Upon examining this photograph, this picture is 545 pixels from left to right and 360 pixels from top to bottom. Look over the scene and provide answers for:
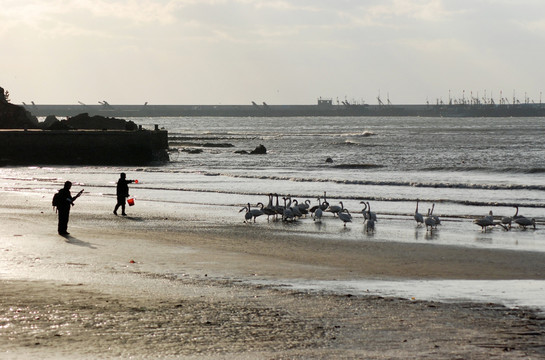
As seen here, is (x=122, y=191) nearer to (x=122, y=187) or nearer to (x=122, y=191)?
(x=122, y=191)

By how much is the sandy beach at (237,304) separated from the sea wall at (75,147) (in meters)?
38.3

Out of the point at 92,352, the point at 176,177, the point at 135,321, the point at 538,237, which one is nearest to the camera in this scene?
the point at 92,352

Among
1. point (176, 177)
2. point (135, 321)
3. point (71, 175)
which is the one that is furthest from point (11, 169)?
point (135, 321)

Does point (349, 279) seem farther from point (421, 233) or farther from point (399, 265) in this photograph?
point (421, 233)

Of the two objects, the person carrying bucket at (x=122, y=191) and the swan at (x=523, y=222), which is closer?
the swan at (x=523, y=222)

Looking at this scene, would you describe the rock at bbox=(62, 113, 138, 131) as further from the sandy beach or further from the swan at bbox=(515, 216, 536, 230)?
the sandy beach

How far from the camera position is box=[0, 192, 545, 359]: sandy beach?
31.9 ft

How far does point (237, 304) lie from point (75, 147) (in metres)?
47.1

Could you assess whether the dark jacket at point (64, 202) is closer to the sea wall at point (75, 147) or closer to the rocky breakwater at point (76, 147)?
the rocky breakwater at point (76, 147)

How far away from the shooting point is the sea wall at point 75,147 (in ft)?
184

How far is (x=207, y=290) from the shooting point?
1287 centimetres

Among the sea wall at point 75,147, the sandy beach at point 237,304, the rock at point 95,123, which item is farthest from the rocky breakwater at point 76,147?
the sandy beach at point 237,304

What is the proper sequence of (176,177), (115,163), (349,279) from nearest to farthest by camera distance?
(349,279), (176,177), (115,163)

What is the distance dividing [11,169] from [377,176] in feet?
69.5
